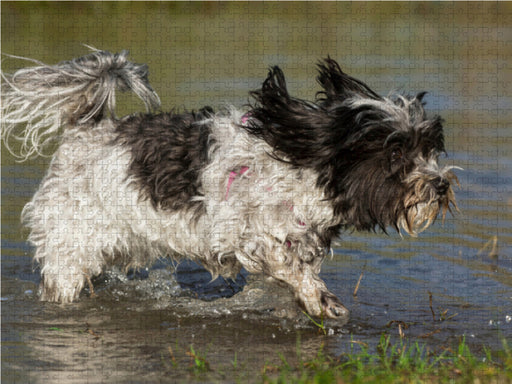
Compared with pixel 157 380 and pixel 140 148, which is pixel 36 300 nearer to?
pixel 140 148

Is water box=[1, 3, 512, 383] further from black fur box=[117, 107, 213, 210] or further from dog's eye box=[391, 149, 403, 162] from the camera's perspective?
dog's eye box=[391, 149, 403, 162]

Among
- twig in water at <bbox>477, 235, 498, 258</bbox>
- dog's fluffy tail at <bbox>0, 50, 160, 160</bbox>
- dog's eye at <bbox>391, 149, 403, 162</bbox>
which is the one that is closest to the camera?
dog's eye at <bbox>391, 149, 403, 162</bbox>

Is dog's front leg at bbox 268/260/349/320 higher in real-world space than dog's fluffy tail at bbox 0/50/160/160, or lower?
lower

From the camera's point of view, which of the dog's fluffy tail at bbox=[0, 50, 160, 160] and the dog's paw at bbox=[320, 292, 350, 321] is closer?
the dog's paw at bbox=[320, 292, 350, 321]

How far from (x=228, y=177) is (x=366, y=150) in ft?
2.99

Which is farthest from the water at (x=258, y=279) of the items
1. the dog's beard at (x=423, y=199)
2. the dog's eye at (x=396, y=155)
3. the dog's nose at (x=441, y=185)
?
the dog's eye at (x=396, y=155)

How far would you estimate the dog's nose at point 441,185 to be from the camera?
5004 mm

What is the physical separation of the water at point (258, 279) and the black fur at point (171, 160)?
93cm

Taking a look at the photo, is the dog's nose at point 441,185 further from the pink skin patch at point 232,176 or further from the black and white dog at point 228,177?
the pink skin patch at point 232,176

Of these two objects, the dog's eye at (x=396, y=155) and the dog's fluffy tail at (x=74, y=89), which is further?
the dog's fluffy tail at (x=74, y=89)

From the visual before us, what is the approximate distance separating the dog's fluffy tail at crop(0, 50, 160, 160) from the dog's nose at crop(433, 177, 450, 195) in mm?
2447

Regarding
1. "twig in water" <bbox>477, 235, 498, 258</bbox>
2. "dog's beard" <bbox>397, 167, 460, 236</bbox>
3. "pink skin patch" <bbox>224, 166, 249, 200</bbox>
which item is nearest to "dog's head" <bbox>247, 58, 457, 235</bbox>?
"dog's beard" <bbox>397, 167, 460, 236</bbox>

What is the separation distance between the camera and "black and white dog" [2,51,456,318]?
16.9ft

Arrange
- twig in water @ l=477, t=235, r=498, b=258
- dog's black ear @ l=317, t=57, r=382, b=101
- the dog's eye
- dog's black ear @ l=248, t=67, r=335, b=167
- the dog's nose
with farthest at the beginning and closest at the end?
twig in water @ l=477, t=235, r=498, b=258
dog's black ear @ l=317, t=57, r=382, b=101
dog's black ear @ l=248, t=67, r=335, b=167
the dog's eye
the dog's nose
